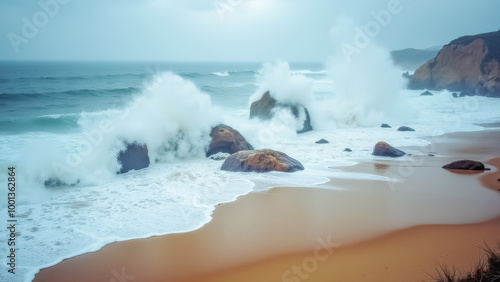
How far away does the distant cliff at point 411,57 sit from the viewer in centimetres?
9072

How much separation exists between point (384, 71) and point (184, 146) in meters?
16.3

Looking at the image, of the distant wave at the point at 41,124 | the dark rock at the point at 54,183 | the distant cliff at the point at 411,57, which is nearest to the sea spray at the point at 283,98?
the dark rock at the point at 54,183

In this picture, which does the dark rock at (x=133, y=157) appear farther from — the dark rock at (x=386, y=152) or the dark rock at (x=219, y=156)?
the dark rock at (x=386, y=152)

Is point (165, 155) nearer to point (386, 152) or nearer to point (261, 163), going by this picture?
point (261, 163)

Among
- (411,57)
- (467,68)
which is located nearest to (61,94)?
(467,68)

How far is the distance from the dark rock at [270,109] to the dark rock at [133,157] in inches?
282

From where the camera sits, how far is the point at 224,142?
11.7 metres

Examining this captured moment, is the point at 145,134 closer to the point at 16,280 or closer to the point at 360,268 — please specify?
the point at 16,280

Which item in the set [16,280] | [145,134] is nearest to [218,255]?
[16,280]

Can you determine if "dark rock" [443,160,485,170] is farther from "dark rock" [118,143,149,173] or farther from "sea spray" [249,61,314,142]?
"dark rock" [118,143,149,173]

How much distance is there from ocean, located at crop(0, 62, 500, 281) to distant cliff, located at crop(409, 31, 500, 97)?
11.7 metres

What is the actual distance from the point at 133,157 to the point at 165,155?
51.4 inches

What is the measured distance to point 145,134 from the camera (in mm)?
10992

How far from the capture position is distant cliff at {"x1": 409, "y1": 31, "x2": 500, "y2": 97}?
32.3m
